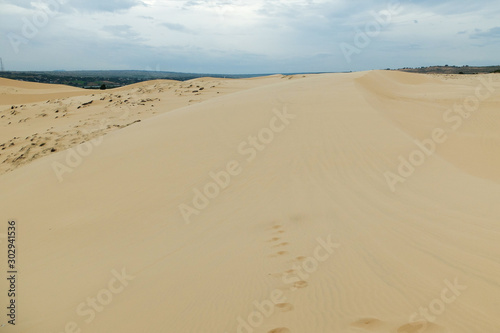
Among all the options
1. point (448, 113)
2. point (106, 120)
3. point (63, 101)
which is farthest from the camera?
point (63, 101)

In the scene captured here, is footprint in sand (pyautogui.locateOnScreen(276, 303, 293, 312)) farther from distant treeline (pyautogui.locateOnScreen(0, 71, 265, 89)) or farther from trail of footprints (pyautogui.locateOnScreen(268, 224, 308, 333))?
distant treeline (pyautogui.locateOnScreen(0, 71, 265, 89))

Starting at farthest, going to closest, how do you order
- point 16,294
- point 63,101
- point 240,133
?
1. point 63,101
2. point 240,133
3. point 16,294

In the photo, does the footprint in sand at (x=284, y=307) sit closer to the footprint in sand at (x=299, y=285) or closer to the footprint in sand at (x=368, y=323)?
the footprint in sand at (x=299, y=285)

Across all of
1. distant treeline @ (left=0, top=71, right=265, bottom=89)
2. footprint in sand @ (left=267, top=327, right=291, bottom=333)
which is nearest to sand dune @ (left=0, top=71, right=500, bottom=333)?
footprint in sand @ (left=267, top=327, right=291, bottom=333)

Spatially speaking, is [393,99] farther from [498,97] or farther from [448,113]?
[498,97]

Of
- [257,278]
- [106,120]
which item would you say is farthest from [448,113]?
[106,120]

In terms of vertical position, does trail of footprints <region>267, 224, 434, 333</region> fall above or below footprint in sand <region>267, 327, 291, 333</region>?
above
